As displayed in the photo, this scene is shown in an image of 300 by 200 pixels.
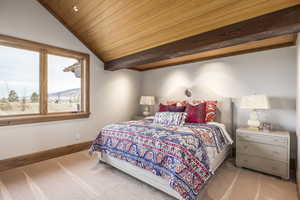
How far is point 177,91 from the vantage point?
4.31 m

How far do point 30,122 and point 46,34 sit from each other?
1862 mm

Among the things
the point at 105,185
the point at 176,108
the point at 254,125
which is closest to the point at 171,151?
the point at 105,185

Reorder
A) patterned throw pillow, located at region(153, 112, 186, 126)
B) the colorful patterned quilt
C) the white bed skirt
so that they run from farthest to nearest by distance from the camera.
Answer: patterned throw pillow, located at region(153, 112, 186, 126), the white bed skirt, the colorful patterned quilt

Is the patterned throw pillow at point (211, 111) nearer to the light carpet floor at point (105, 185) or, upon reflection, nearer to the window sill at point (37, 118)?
the light carpet floor at point (105, 185)

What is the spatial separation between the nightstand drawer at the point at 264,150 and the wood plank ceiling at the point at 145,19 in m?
1.85

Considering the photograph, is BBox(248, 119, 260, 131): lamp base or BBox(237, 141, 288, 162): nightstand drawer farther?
BBox(248, 119, 260, 131): lamp base

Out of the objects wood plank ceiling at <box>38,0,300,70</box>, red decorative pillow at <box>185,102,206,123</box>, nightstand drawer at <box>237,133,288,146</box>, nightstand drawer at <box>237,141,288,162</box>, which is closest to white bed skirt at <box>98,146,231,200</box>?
nightstand drawer at <box>237,141,288,162</box>

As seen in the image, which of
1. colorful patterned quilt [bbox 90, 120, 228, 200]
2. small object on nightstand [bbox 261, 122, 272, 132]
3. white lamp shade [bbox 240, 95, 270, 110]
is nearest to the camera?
colorful patterned quilt [bbox 90, 120, 228, 200]

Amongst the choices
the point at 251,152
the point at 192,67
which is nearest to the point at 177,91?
the point at 192,67

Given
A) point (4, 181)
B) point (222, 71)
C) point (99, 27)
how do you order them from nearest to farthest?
1. point (4, 181)
2. point (99, 27)
3. point (222, 71)

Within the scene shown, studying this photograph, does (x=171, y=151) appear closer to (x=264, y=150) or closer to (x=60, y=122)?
(x=264, y=150)

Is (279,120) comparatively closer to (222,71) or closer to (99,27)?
(222,71)

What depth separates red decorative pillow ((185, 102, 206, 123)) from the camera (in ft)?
10.2

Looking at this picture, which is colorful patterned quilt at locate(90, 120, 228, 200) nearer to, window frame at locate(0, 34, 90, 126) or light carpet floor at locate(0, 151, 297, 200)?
light carpet floor at locate(0, 151, 297, 200)
